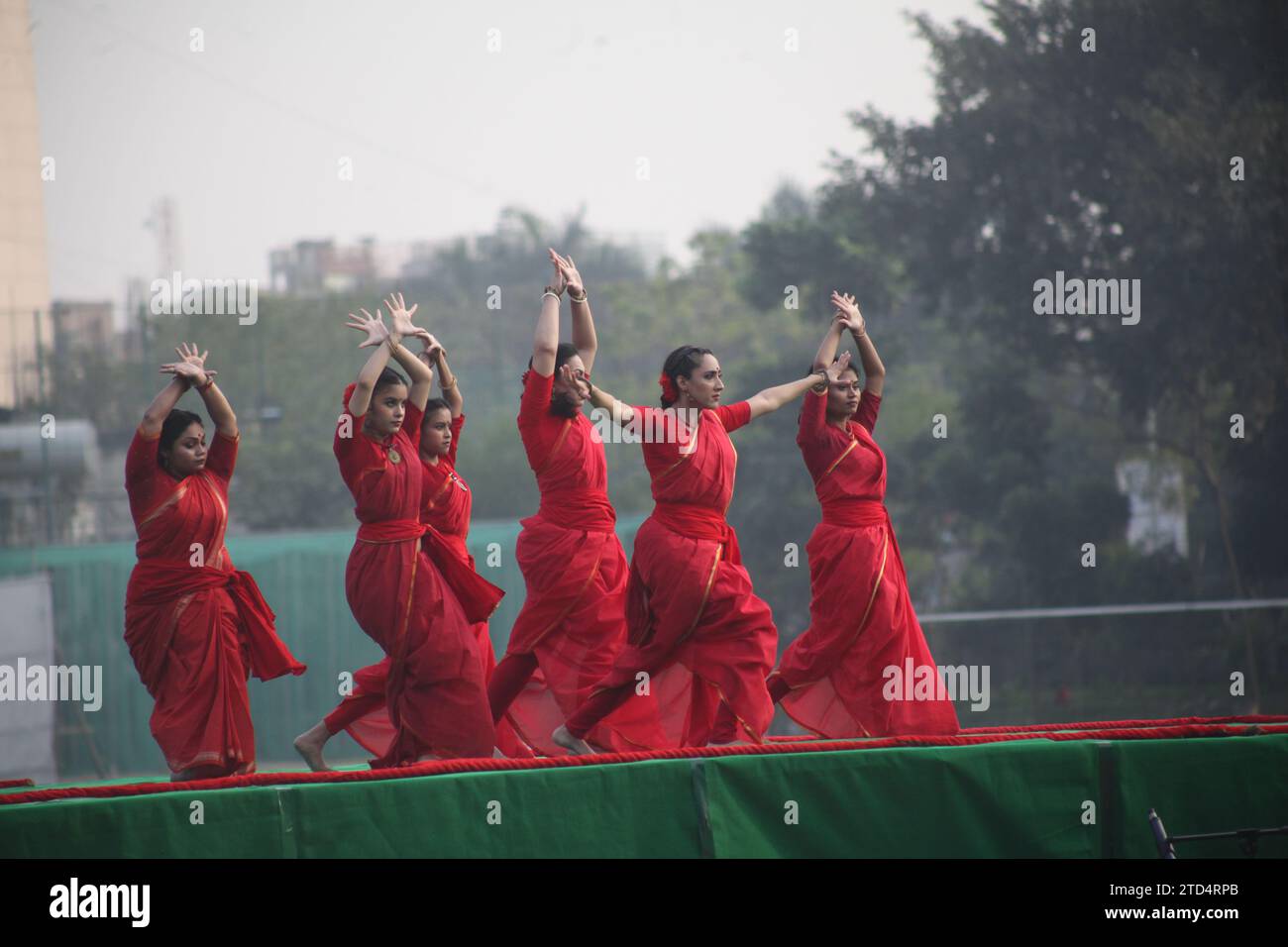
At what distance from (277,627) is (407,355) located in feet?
37.8

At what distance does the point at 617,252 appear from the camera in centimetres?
3784

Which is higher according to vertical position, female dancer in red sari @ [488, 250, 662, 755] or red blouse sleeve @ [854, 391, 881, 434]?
red blouse sleeve @ [854, 391, 881, 434]

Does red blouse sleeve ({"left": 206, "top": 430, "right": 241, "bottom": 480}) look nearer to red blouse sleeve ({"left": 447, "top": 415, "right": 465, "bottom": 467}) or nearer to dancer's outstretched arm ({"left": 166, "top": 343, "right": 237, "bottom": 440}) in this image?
dancer's outstretched arm ({"left": 166, "top": 343, "right": 237, "bottom": 440})

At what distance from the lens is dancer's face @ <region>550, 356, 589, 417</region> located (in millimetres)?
6238

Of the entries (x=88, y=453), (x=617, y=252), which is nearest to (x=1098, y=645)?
(x=88, y=453)

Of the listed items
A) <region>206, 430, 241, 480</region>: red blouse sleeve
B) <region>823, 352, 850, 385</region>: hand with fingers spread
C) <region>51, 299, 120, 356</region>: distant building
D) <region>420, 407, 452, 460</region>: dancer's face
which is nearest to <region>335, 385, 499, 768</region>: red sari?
<region>420, 407, 452, 460</region>: dancer's face

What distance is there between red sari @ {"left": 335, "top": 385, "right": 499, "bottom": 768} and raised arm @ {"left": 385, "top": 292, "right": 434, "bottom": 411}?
19cm

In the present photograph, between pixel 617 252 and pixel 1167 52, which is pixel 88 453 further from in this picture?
pixel 617 252

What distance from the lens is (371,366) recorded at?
6008 mm

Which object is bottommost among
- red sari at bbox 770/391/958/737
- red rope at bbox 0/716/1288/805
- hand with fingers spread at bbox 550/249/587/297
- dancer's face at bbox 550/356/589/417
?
red rope at bbox 0/716/1288/805

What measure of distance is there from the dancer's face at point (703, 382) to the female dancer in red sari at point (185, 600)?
189 cm

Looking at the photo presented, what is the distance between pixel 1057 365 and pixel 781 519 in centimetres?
432

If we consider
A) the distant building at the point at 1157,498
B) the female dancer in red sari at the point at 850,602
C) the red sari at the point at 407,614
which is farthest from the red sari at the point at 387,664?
the distant building at the point at 1157,498

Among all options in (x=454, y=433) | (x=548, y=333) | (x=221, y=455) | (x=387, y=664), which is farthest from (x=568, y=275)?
(x=387, y=664)
